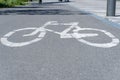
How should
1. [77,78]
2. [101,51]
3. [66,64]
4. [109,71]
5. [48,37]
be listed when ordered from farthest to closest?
1. [48,37]
2. [101,51]
3. [66,64]
4. [109,71]
5. [77,78]

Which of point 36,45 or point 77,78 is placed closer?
point 77,78

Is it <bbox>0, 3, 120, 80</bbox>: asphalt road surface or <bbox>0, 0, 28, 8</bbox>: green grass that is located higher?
<bbox>0, 3, 120, 80</bbox>: asphalt road surface

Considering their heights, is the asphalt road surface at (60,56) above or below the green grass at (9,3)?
above

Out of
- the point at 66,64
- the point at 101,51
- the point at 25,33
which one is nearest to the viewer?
the point at 66,64

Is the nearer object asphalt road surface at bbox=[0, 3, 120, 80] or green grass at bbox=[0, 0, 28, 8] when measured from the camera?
asphalt road surface at bbox=[0, 3, 120, 80]

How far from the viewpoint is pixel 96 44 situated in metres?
10.5

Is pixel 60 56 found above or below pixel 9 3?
above

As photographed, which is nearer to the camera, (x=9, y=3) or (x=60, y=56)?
(x=60, y=56)

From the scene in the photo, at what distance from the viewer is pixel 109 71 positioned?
7.45m

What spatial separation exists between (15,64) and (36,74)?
1.03 m

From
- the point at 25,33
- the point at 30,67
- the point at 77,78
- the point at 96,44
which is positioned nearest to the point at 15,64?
the point at 30,67

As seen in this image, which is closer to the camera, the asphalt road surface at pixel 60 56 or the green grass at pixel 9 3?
the asphalt road surface at pixel 60 56

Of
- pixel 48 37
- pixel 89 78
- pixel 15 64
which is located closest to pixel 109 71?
pixel 89 78

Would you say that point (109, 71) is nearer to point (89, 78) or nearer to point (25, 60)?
point (89, 78)
